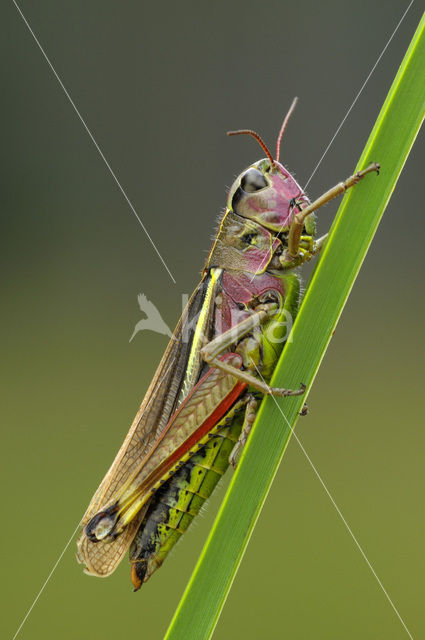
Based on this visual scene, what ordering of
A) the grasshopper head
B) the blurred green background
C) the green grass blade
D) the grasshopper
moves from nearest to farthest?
the green grass blade → the grasshopper → the grasshopper head → the blurred green background

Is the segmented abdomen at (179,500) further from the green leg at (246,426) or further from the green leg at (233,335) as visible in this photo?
the green leg at (233,335)

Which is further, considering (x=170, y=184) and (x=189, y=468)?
(x=170, y=184)

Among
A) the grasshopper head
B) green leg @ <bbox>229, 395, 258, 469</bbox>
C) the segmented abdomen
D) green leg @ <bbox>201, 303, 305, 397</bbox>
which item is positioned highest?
the grasshopper head

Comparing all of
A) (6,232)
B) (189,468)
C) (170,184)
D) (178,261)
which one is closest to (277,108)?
(170,184)

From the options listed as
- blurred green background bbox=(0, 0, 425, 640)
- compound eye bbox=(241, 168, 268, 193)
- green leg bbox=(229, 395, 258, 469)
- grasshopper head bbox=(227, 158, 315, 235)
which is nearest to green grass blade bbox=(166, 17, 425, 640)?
green leg bbox=(229, 395, 258, 469)

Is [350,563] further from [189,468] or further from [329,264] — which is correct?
[329,264]

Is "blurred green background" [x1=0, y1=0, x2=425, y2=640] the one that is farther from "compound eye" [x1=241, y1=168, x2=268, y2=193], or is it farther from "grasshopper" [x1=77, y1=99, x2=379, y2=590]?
"compound eye" [x1=241, y1=168, x2=268, y2=193]

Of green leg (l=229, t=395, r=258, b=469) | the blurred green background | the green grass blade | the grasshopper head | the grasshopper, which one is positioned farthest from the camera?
the blurred green background
